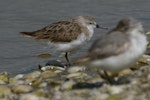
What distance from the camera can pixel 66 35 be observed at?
10547 mm

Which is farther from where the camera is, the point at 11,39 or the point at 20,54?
the point at 11,39

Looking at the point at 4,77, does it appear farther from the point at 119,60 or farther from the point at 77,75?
the point at 119,60

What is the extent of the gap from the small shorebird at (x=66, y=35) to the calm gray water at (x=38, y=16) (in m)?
0.87

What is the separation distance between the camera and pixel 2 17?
14609 millimetres

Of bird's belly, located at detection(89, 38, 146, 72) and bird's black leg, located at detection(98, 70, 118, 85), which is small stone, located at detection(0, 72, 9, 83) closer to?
bird's black leg, located at detection(98, 70, 118, 85)

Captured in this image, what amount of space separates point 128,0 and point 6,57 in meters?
5.48

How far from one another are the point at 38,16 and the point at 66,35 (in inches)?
171

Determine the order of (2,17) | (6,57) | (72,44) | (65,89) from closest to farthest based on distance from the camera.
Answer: (65,89) < (72,44) < (6,57) < (2,17)

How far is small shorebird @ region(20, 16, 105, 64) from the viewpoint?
1046 cm

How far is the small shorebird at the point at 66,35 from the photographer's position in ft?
34.3

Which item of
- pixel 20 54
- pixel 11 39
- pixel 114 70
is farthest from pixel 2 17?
pixel 114 70

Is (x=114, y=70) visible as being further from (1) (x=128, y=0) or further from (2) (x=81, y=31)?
→ (1) (x=128, y=0)

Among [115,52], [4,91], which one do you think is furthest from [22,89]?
[115,52]

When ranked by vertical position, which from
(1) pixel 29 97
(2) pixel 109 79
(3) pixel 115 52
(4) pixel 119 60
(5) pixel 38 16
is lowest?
(5) pixel 38 16
